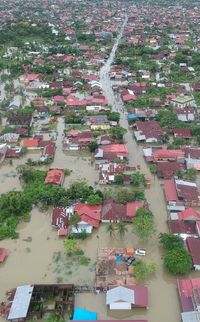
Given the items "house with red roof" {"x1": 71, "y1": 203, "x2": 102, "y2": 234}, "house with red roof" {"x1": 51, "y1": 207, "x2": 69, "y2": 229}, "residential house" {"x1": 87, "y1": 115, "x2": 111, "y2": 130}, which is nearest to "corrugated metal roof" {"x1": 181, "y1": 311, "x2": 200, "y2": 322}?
"house with red roof" {"x1": 71, "y1": 203, "x2": 102, "y2": 234}

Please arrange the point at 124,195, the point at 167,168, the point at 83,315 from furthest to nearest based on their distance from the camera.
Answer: the point at 167,168
the point at 124,195
the point at 83,315

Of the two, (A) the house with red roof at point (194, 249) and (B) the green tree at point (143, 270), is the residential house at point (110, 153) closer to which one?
(A) the house with red roof at point (194, 249)

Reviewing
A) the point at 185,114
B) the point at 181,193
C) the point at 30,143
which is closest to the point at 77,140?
the point at 30,143

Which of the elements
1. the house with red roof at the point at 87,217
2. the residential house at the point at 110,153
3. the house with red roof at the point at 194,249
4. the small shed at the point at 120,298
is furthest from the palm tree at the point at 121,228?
the residential house at the point at 110,153

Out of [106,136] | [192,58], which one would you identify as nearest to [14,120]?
[106,136]

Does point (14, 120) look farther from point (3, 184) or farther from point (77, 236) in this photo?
point (77, 236)

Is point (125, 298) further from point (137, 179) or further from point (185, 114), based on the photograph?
point (185, 114)

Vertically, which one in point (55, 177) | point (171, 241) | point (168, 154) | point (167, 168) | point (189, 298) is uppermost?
point (168, 154)
